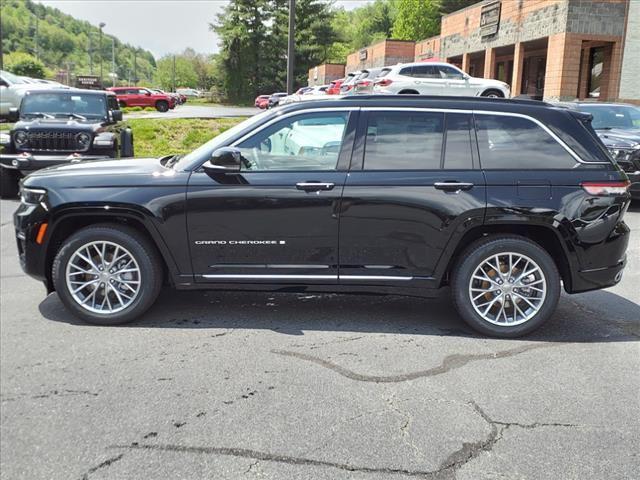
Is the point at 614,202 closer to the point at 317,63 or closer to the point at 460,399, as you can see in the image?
the point at 460,399

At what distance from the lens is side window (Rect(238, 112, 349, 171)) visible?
15.7 feet

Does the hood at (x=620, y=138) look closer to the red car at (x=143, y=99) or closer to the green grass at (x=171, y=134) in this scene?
the green grass at (x=171, y=134)

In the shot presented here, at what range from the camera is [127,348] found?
4.41 metres

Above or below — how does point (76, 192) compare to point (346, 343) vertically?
above

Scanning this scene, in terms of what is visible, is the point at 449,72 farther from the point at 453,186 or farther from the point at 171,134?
the point at 453,186

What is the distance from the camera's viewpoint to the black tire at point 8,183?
1140 cm

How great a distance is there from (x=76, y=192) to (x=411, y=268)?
2664mm

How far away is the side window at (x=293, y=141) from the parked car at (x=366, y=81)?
16.3 m

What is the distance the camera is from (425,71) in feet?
66.8

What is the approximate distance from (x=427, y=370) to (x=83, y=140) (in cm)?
942

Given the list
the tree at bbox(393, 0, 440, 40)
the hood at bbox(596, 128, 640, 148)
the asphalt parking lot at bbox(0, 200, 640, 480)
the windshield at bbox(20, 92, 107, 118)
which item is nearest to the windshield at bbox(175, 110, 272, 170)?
the asphalt parking lot at bbox(0, 200, 640, 480)

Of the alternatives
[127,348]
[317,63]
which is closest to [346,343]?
[127,348]

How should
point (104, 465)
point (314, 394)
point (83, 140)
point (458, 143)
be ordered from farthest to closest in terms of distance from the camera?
1. point (83, 140)
2. point (458, 143)
3. point (314, 394)
4. point (104, 465)

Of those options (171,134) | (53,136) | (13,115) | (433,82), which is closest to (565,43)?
(433,82)
